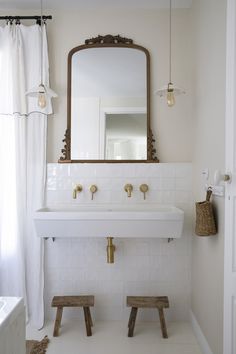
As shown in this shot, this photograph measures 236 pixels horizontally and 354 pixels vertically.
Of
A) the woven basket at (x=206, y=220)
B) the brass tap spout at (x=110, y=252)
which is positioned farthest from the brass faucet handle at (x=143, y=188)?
the woven basket at (x=206, y=220)

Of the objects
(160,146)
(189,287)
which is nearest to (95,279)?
(189,287)

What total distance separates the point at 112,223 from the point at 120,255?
22.3 inches

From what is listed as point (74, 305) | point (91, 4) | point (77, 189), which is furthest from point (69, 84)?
point (74, 305)

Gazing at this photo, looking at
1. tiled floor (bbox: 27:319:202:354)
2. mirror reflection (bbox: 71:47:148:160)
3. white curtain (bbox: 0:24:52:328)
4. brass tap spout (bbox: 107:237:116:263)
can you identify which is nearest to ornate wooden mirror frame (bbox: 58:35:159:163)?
mirror reflection (bbox: 71:47:148:160)

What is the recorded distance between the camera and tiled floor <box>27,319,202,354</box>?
6.96 ft

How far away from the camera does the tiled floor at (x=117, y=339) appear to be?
2.12 meters

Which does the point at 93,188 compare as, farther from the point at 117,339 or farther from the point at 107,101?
the point at 117,339

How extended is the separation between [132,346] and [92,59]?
2378 millimetres

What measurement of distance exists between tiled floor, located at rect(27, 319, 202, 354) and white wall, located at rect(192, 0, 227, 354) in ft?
0.65

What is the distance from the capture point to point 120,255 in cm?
253

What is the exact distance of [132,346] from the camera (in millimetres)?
2170

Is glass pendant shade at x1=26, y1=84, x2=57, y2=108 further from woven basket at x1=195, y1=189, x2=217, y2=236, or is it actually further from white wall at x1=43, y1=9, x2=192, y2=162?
woven basket at x1=195, y1=189, x2=217, y2=236

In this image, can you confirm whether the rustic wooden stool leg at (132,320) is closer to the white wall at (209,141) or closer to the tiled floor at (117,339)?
the tiled floor at (117,339)

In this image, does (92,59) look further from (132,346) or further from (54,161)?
(132,346)
